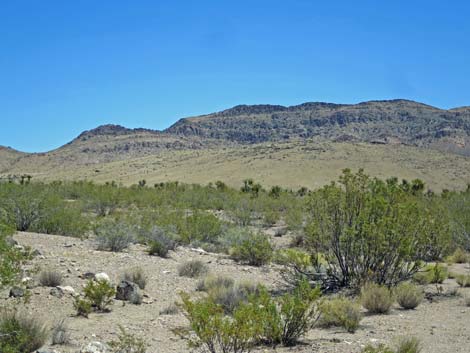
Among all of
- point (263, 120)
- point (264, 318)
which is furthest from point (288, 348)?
point (263, 120)

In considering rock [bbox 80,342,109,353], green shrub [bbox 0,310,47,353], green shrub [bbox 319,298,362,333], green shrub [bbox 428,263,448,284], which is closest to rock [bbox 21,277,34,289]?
green shrub [bbox 0,310,47,353]

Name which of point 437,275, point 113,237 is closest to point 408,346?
point 437,275

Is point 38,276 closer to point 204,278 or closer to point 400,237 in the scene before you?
point 204,278

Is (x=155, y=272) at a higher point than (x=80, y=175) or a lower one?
lower

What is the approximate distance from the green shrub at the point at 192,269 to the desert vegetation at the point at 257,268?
0.03m

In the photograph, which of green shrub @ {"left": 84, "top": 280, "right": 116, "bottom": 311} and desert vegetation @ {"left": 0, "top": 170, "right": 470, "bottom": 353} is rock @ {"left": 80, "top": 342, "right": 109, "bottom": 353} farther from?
green shrub @ {"left": 84, "top": 280, "right": 116, "bottom": 311}

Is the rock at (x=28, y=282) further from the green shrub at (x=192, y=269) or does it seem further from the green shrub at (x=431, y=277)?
the green shrub at (x=431, y=277)

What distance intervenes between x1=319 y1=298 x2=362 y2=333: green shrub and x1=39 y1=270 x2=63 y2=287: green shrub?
5.98 m

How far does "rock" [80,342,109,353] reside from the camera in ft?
26.0

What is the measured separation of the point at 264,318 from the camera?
854cm

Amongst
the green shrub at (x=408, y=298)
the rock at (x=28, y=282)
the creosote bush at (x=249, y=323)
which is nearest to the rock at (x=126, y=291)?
the rock at (x=28, y=282)

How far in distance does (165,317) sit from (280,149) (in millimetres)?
87456

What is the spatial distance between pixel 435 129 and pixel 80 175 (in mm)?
99371

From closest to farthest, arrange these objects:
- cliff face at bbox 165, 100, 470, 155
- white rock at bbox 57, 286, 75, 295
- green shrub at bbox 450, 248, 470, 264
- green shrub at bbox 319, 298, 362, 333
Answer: green shrub at bbox 319, 298, 362, 333, white rock at bbox 57, 286, 75, 295, green shrub at bbox 450, 248, 470, 264, cliff face at bbox 165, 100, 470, 155
